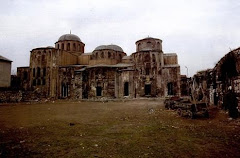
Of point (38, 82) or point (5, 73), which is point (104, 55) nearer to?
point (38, 82)

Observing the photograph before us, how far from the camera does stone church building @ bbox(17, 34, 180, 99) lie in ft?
102

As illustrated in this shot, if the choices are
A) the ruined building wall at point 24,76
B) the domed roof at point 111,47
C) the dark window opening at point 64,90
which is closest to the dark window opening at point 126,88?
the domed roof at point 111,47

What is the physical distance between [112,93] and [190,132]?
25126mm

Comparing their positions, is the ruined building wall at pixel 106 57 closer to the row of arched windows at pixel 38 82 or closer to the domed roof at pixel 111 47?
the domed roof at pixel 111 47

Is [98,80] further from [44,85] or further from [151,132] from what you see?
[151,132]

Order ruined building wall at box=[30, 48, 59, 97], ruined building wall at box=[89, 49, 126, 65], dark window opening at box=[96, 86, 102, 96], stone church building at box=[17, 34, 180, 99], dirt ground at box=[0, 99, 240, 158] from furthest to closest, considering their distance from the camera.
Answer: ruined building wall at box=[89, 49, 126, 65] < ruined building wall at box=[30, 48, 59, 97] < dark window opening at box=[96, 86, 102, 96] < stone church building at box=[17, 34, 180, 99] < dirt ground at box=[0, 99, 240, 158]

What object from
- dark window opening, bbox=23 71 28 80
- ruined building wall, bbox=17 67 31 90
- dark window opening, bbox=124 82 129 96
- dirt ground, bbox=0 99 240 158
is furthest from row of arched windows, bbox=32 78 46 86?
dirt ground, bbox=0 99 240 158

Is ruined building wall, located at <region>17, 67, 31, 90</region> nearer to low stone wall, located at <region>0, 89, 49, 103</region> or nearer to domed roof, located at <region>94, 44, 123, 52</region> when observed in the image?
low stone wall, located at <region>0, 89, 49, 103</region>

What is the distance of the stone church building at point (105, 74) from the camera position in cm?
3094

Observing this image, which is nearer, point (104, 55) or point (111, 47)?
point (104, 55)

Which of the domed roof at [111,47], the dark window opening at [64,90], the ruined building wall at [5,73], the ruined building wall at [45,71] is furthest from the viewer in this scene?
the domed roof at [111,47]

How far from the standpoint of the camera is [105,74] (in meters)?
32.4

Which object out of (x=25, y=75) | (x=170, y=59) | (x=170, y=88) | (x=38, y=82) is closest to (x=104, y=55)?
(x=170, y=59)

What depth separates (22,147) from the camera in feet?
18.3
